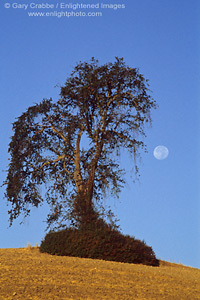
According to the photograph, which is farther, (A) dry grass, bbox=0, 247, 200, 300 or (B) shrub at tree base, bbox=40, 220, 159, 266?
(B) shrub at tree base, bbox=40, 220, 159, 266

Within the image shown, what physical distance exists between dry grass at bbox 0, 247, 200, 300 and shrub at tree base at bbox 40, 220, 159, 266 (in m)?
2.44

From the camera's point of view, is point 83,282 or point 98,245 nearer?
point 83,282

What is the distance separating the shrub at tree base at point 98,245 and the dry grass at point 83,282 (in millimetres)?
2443

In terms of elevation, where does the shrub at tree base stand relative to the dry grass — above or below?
above

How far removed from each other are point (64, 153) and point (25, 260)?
823 centimetres

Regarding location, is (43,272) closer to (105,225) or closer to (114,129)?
(105,225)

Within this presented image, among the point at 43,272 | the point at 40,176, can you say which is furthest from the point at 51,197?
the point at 43,272

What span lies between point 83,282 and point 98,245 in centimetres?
513

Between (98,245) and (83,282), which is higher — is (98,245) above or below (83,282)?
above

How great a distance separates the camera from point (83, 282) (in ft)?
31.0

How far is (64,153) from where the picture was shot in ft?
63.1

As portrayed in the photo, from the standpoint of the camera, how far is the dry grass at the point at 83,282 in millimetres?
8555

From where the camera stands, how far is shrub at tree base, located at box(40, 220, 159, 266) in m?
14.4

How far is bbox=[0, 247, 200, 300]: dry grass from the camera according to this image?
28.1ft
